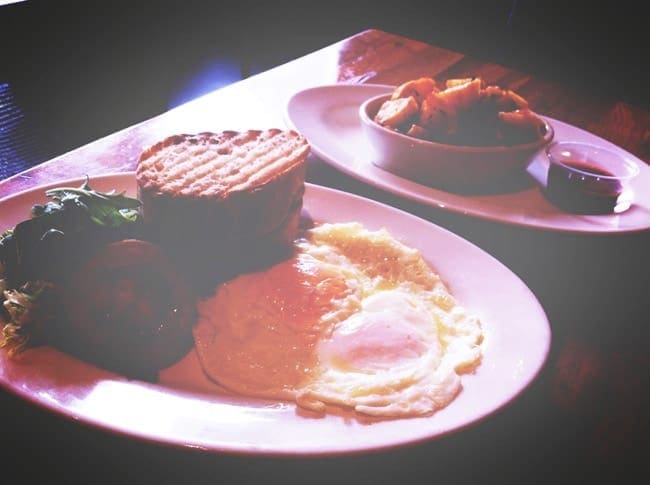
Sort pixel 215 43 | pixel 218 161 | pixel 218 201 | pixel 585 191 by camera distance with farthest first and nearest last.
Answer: pixel 215 43 → pixel 585 191 → pixel 218 161 → pixel 218 201

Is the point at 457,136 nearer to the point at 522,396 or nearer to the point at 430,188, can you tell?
the point at 430,188

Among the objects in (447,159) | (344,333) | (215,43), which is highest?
(447,159)

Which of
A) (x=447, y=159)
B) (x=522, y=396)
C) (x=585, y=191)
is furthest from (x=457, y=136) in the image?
(x=522, y=396)

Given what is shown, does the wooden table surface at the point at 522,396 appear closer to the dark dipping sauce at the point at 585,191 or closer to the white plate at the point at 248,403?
the white plate at the point at 248,403

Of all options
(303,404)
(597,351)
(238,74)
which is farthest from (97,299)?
(238,74)

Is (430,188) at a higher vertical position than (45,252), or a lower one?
lower

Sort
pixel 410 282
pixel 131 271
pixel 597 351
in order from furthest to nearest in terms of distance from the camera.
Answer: pixel 410 282 < pixel 597 351 < pixel 131 271

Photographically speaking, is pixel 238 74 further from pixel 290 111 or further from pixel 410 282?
pixel 410 282

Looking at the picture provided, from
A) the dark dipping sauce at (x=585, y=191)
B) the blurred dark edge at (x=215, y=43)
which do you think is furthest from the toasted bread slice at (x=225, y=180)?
the blurred dark edge at (x=215, y=43)
